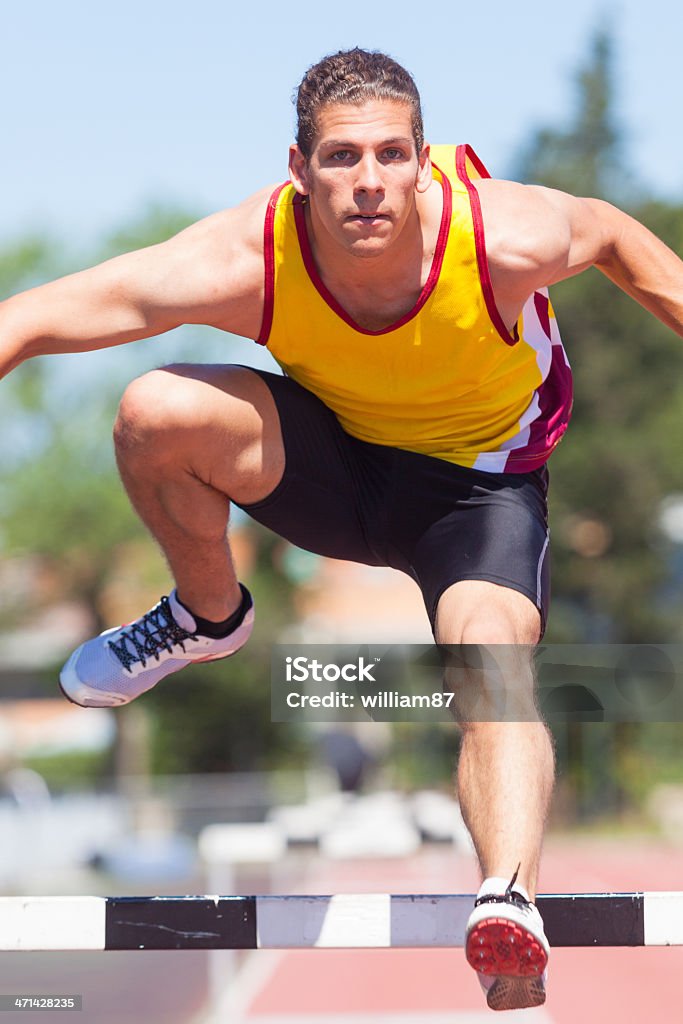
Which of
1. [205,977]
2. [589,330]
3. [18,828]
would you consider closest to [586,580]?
[589,330]

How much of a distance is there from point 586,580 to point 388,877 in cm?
→ 1125

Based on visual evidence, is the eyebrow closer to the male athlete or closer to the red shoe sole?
the male athlete

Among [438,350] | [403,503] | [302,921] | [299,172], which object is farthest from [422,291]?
[302,921]

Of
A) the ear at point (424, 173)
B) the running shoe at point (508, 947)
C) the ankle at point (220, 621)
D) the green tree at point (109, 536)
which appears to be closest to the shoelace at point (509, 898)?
the running shoe at point (508, 947)

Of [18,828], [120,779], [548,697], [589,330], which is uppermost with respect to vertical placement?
[589,330]

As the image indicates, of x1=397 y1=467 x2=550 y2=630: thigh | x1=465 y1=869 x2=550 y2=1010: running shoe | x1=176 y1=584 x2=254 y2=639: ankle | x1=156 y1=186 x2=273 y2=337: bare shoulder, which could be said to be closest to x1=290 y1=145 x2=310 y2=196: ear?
x1=156 y1=186 x2=273 y2=337: bare shoulder

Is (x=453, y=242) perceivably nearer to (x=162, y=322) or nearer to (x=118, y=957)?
(x=162, y=322)

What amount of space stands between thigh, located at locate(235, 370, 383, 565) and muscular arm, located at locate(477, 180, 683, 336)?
574 mm

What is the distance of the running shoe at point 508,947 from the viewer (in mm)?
2514

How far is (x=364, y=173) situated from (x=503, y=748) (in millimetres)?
1269

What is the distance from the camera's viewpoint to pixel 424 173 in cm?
308

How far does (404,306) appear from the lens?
3092 mm

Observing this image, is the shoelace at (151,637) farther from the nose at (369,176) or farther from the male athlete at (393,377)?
the nose at (369,176)

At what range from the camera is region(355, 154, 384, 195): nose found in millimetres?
2898
